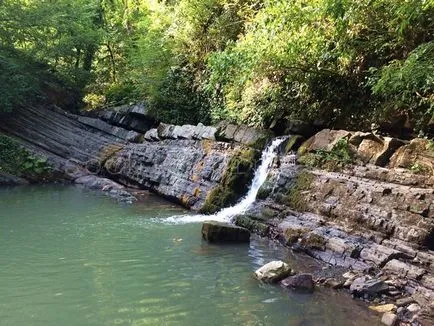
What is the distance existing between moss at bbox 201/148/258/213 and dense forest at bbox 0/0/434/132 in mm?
1418

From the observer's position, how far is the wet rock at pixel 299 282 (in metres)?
7.17

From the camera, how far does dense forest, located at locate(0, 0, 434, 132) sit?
1055 centimetres

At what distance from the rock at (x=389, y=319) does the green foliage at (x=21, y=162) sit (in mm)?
14658

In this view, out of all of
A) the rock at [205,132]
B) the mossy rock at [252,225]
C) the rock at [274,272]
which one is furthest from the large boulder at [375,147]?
the rock at [205,132]

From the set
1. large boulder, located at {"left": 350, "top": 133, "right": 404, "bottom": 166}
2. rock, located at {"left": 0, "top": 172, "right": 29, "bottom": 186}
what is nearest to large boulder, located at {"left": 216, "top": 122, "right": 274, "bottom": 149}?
large boulder, located at {"left": 350, "top": 133, "right": 404, "bottom": 166}

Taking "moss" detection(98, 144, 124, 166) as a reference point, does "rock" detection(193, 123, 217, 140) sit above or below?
above

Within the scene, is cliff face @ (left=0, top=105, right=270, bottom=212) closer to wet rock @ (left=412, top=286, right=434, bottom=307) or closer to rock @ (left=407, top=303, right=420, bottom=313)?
wet rock @ (left=412, top=286, right=434, bottom=307)

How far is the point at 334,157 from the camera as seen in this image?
35.0ft

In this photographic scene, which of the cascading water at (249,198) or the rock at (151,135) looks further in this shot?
the rock at (151,135)

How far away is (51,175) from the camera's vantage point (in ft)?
59.5

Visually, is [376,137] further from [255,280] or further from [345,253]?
[255,280]

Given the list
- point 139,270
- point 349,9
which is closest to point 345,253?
point 139,270

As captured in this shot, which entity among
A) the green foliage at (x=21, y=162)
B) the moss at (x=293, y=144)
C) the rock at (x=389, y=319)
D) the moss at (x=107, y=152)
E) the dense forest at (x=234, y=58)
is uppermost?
the dense forest at (x=234, y=58)

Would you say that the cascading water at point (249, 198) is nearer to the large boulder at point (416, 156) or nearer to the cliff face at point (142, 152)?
the cliff face at point (142, 152)
